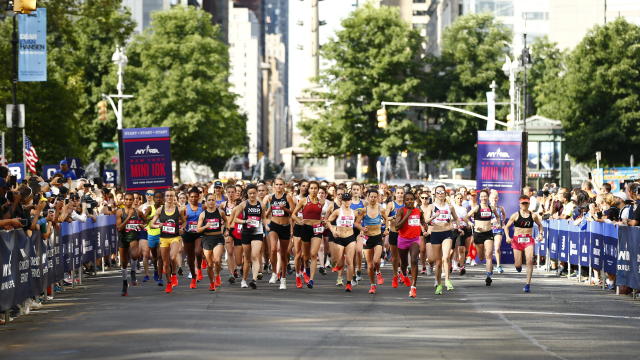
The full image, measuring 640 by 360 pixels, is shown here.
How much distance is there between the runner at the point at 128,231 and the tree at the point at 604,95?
51.5m

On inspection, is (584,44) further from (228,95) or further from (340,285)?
(340,285)

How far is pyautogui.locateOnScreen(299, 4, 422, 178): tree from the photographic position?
79375 millimetres

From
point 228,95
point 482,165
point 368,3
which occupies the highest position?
point 368,3

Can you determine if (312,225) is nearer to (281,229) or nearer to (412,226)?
(281,229)

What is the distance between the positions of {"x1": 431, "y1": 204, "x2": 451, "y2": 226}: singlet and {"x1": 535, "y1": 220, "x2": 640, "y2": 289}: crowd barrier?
296 cm

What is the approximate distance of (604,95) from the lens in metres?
74.1

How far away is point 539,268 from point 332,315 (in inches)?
600

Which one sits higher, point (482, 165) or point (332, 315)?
point (482, 165)

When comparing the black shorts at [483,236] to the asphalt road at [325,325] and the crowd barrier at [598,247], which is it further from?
the asphalt road at [325,325]

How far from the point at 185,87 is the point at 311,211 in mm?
54291

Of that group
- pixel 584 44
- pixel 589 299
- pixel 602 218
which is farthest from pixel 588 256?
pixel 584 44

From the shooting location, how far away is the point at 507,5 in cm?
11794

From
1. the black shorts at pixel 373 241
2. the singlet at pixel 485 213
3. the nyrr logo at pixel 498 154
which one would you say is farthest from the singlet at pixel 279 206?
the nyrr logo at pixel 498 154

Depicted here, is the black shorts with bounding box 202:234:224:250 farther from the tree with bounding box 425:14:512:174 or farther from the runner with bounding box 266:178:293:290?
the tree with bounding box 425:14:512:174
